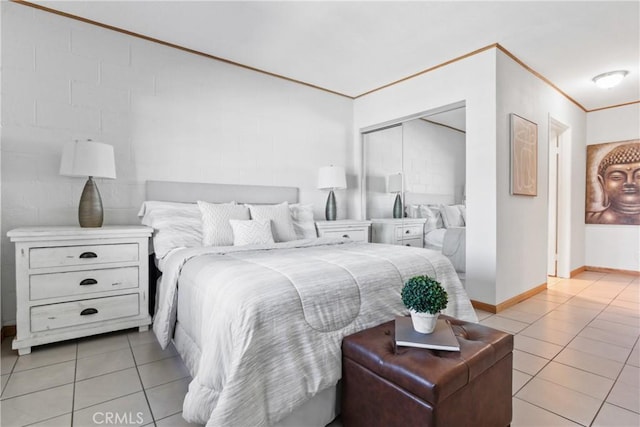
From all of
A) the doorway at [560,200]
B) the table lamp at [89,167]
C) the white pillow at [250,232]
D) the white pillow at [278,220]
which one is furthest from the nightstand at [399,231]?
the table lamp at [89,167]

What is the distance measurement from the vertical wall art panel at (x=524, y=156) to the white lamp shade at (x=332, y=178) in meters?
1.87

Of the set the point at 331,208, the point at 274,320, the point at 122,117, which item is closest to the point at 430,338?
the point at 274,320

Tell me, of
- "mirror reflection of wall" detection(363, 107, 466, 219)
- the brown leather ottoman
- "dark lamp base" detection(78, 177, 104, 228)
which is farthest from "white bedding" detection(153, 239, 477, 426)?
"mirror reflection of wall" detection(363, 107, 466, 219)

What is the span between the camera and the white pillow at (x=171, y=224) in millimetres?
2527

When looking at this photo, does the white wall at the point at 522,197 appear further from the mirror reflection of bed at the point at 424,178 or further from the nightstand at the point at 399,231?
the nightstand at the point at 399,231

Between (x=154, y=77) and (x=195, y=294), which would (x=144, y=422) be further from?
(x=154, y=77)

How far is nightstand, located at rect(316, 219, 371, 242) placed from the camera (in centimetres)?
364

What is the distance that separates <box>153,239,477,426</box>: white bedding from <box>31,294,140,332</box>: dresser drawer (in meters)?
0.82

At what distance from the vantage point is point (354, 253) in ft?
6.93

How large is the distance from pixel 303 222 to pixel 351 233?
2.75 ft

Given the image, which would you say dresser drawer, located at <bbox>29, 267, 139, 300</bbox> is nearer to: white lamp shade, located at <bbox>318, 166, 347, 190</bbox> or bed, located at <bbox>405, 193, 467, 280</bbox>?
white lamp shade, located at <bbox>318, 166, 347, 190</bbox>

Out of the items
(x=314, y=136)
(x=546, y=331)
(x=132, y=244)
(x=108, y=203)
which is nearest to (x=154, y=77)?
(x=108, y=203)

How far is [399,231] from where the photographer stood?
4020 mm

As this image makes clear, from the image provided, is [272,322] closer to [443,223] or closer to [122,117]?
[122,117]
